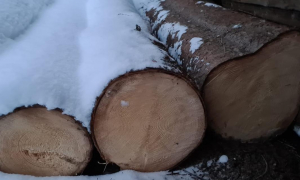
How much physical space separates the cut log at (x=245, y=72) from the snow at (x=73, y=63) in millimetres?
320

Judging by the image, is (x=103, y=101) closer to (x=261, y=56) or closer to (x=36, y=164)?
(x=36, y=164)

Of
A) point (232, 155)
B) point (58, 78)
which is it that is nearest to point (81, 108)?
point (58, 78)

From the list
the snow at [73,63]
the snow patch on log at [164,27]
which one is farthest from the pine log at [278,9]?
the snow at [73,63]

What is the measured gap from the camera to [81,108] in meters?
1.58

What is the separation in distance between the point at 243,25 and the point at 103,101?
114cm

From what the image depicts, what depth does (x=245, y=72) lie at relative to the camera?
170cm

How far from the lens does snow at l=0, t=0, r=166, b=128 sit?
59.9 inches

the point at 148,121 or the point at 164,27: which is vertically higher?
the point at 164,27

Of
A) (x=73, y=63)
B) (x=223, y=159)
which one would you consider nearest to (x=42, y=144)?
(x=73, y=63)

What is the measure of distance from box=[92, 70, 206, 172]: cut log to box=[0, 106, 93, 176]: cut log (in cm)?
14

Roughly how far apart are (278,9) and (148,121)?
1.57 metres

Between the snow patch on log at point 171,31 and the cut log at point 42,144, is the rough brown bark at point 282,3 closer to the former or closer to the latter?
the snow patch on log at point 171,31

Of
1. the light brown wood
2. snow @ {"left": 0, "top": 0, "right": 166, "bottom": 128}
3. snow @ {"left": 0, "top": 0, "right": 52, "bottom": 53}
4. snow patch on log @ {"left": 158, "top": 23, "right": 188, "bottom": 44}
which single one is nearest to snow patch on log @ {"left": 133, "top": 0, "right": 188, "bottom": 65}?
snow patch on log @ {"left": 158, "top": 23, "right": 188, "bottom": 44}

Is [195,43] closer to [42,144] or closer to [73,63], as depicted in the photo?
[73,63]
